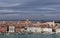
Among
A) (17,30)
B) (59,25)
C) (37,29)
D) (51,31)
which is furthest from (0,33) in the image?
(59,25)

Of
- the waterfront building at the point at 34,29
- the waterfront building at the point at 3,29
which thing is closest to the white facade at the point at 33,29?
the waterfront building at the point at 34,29

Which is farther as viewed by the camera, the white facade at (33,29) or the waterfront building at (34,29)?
the white facade at (33,29)

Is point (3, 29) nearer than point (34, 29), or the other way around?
point (3, 29)

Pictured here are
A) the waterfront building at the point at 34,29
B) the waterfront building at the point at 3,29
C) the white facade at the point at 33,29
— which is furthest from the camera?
the white facade at the point at 33,29

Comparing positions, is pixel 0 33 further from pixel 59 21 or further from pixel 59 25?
pixel 59 21

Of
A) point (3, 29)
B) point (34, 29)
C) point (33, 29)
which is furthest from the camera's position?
point (33, 29)

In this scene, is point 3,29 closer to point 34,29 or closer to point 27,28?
point 27,28

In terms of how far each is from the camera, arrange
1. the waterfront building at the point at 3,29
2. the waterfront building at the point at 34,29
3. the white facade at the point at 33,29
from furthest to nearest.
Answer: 1. the white facade at the point at 33,29
2. the waterfront building at the point at 34,29
3. the waterfront building at the point at 3,29

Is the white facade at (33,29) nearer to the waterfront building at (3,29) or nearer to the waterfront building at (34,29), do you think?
the waterfront building at (34,29)

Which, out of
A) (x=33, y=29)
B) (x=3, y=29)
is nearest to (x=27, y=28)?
(x=33, y=29)

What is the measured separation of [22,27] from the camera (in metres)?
32.5

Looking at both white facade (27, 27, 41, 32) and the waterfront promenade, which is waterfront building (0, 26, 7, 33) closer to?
the waterfront promenade

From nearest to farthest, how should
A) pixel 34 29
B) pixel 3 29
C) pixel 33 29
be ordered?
1. pixel 3 29
2. pixel 34 29
3. pixel 33 29

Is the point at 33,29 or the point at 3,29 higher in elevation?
the point at 3,29
